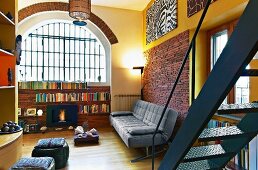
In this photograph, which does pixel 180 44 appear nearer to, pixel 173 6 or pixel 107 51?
pixel 173 6

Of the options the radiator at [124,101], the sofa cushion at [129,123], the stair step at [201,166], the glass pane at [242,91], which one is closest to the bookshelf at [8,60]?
the sofa cushion at [129,123]

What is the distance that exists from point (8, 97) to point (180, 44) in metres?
3.40

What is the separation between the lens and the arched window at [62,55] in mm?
5852

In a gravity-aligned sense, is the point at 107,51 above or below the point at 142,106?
above

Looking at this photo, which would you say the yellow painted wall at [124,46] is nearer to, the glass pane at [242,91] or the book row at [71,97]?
the book row at [71,97]

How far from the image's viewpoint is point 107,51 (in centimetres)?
635

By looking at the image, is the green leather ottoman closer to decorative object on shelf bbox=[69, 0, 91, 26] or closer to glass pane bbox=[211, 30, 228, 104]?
decorative object on shelf bbox=[69, 0, 91, 26]

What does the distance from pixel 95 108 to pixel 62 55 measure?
2068 millimetres

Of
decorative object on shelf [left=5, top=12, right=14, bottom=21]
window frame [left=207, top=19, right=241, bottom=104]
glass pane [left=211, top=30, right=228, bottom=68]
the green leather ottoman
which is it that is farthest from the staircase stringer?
decorative object on shelf [left=5, top=12, right=14, bottom=21]

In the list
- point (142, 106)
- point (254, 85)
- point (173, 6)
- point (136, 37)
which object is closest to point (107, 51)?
point (136, 37)

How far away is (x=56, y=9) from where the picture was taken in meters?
5.57

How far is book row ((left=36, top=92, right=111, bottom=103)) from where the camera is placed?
217 inches

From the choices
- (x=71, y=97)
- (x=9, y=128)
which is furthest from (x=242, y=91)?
(x=71, y=97)

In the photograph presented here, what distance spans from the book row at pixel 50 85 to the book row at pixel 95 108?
65 centimetres
